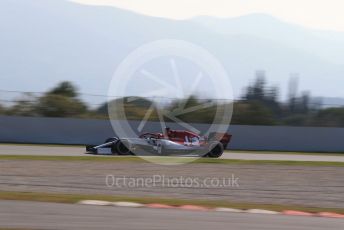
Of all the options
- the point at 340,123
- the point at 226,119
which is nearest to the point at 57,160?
the point at 226,119

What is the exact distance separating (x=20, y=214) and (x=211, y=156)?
50.6 ft

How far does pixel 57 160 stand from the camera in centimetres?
2000

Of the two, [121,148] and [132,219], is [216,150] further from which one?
[132,219]

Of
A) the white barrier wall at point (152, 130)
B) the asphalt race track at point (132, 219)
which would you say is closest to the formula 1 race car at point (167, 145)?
the white barrier wall at point (152, 130)

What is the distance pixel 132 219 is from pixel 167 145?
44.8ft

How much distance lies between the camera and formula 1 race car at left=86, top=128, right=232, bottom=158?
2209 centimetres

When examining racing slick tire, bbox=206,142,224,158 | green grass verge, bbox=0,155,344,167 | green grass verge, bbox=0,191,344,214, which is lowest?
green grass verge, bbox=0,191,344,214

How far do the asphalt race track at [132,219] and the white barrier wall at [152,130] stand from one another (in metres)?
23.3

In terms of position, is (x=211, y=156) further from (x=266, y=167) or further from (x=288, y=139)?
(x=288, y=139)

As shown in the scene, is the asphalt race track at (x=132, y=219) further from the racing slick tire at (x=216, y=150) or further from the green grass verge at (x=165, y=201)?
the racing slick tire at (x=216, y=150)

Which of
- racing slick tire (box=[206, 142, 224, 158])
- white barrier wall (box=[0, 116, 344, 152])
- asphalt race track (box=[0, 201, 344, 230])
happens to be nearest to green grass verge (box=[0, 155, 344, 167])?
racing slick tire (box=[206, 142, 224, 158])

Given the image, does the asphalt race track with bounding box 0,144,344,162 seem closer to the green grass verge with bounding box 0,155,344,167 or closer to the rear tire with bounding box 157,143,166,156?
the green grass verge with bounding box 0,155,344,167

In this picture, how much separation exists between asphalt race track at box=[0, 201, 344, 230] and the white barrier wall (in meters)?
23.3

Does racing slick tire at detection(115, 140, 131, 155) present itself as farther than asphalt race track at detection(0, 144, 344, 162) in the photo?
No
